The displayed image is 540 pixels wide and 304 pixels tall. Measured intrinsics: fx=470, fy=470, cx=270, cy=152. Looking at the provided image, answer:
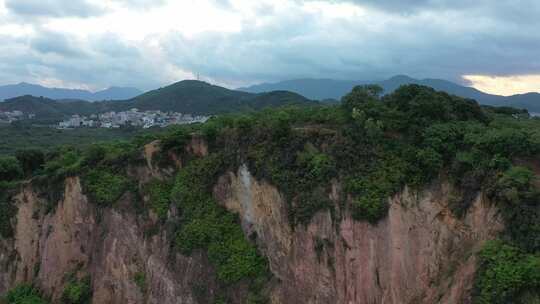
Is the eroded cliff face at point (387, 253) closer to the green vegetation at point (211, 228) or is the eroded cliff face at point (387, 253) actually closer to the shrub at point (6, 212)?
the green vegetation at point (211, 228)

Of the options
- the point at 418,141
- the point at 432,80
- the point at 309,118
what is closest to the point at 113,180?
the point at 309,118

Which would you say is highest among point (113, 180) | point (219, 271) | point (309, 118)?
point (309, 118)

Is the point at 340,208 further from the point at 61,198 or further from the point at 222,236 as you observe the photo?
the point at 61,198

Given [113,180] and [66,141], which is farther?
[66,141]

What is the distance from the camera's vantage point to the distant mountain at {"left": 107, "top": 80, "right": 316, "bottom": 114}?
101438 mm

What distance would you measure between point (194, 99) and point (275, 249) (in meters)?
105

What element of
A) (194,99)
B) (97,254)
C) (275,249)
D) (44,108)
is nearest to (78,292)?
(97,254)

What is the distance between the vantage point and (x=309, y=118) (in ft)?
72.3

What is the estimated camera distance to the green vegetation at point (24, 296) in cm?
2569

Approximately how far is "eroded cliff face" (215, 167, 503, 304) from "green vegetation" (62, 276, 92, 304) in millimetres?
11041

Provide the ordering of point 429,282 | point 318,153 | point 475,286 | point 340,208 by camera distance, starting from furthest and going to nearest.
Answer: point 318,153 → point 340,208 → point 429,282 → point 475,286

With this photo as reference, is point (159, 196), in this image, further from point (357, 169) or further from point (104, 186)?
point (357, 169)

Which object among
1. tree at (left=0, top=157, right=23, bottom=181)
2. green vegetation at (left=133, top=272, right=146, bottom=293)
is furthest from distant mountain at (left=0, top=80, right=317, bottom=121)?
green vegetation at (left=133, top=272, right=146, bottom=293)

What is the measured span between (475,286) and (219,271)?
10.7 m
